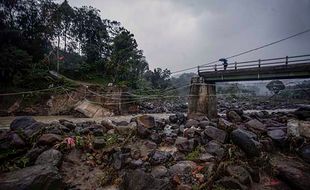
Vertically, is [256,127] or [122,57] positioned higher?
[122,57]

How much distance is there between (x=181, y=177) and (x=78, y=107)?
13651mm

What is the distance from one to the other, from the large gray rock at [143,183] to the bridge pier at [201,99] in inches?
441

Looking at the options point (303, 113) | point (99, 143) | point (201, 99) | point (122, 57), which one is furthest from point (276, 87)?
point (99, 143)

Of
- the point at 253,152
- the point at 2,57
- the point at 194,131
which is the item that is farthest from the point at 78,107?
the point at 253,152

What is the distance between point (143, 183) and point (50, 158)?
3777mm

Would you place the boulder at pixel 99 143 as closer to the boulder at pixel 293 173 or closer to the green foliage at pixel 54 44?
the boulder at pixel 293 173

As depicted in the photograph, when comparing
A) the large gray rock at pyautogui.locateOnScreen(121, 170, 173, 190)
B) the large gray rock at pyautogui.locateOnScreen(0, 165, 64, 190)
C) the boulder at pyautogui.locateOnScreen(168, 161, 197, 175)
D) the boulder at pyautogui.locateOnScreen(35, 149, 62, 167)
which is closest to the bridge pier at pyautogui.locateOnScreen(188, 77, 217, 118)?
the boulder at pyautogui.locateOnScreen(168, 161, 197, 175)

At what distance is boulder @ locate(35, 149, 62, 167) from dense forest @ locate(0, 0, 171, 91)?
593 inches

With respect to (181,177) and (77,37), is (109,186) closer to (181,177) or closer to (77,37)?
(181,177)

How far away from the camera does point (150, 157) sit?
8.89 m


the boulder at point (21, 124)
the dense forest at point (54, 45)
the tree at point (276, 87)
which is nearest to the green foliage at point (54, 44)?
the dense forest at point (54, 45)

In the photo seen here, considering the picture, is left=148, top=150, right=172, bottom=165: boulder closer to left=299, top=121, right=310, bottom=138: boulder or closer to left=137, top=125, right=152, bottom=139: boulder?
left=137, top=125, right=152, bottom=139: boulder

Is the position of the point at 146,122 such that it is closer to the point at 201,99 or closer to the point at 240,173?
the point at 240,173

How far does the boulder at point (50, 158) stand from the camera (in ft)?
26.5
